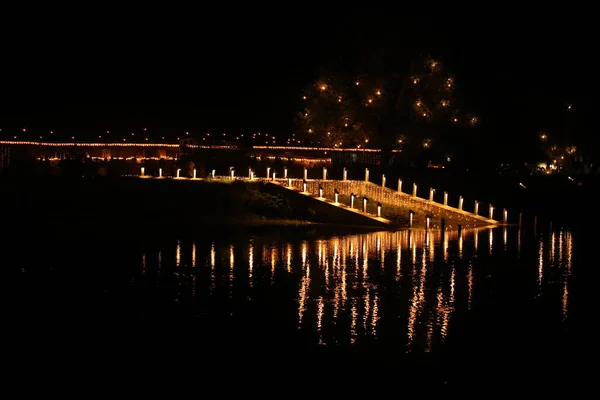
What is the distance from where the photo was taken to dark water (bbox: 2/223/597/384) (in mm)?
11047

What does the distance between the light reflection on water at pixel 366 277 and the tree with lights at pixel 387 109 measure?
15176mm

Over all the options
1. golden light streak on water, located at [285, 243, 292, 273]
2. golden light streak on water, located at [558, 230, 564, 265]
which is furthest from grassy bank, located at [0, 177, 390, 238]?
golden light streak on water, located at [558, 230, 564, 265]

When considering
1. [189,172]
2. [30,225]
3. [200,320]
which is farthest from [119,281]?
[189,172]

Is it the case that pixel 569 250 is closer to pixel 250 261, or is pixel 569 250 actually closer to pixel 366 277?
pixel 366 277

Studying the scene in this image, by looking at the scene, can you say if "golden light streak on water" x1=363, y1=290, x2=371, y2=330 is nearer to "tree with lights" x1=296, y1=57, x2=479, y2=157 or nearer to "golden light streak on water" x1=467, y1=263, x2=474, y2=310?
"golden light streak on water" x1=467, y1=263, x2=474, y2=310

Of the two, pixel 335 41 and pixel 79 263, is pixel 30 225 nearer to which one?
pixel 79 263

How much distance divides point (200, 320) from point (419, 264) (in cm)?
823

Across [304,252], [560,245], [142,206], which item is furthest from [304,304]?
[142,206]

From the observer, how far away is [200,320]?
12797 mm

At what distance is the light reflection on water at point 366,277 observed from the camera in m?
12.8

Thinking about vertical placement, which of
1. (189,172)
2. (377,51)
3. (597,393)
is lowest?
(597,393)

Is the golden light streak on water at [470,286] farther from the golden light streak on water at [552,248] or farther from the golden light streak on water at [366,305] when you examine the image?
the golden light streak on water at [552,248]

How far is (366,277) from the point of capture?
1748 cm

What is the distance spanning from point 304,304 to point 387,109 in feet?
93.4
